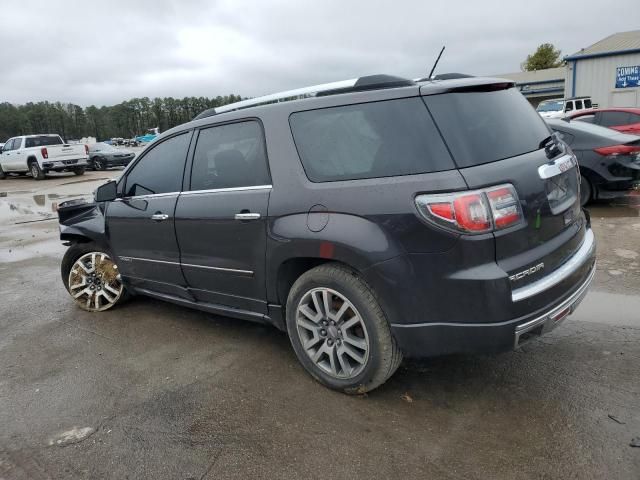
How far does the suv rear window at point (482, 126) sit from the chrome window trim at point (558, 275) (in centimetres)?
68

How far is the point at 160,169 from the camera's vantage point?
Result: 409 centimetres

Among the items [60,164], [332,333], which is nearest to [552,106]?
[60,164]

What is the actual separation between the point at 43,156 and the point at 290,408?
22.2 meters

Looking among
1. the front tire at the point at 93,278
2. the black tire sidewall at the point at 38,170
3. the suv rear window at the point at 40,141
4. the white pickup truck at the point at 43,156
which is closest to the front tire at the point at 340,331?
the front tire at the point at 93,278

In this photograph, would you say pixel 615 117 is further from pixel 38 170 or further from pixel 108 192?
pixel 38 170

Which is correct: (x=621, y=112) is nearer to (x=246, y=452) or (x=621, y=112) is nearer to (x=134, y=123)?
(x=246, y=452)

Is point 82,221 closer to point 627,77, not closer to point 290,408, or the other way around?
point 290,408

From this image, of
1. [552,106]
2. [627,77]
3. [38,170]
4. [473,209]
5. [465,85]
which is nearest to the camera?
[473,209]

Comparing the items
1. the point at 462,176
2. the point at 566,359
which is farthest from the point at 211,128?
the point at 566,359

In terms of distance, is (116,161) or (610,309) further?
(116,161)

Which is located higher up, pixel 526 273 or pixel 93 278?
pixel 526 273

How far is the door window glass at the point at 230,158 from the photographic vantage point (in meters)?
3.31

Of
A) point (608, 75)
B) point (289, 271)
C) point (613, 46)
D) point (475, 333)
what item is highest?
point (613, 46)

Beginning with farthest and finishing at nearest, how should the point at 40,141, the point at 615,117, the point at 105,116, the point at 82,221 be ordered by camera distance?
the point at 105,116 < the point at 40,141 < the point at 615,117 < the point at 82,221
